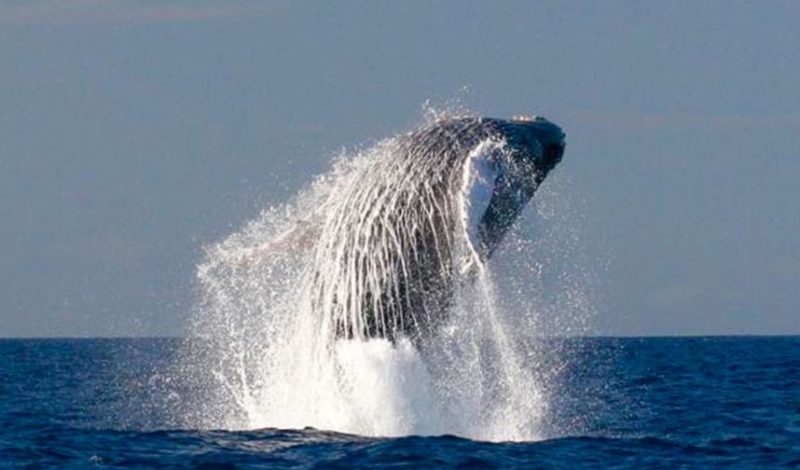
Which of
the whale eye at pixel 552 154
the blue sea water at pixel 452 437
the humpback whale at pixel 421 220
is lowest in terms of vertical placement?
the blue sea water at pixel 452 437

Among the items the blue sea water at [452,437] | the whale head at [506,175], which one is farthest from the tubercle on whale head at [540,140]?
the blue sea water at [452,437]

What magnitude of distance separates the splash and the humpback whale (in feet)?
0.05

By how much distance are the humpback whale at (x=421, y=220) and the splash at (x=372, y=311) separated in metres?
0.01

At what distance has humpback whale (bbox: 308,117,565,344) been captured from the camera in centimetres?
1516

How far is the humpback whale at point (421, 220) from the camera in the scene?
15156 millimetres

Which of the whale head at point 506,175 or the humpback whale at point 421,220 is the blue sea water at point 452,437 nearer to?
the humpback whale at point 421,220

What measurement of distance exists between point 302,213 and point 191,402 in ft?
52.0

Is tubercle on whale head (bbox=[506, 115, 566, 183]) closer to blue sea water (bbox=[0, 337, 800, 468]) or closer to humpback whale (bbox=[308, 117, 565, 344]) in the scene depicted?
humpback whale (bbox=[308, 117, 565, 344])

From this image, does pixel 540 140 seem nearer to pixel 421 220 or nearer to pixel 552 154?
pixel 552 154

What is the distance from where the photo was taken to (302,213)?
54.3 feet

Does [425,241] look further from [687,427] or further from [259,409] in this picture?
[687,427]

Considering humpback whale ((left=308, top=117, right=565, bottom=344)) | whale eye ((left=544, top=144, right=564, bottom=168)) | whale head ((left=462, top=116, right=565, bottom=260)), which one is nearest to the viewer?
whale head ((left=462, top=116, right=565, bottom=260))

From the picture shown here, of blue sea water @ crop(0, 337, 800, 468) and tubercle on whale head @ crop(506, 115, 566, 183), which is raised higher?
tubercle on whale head @ crop(506, 115, 566, 183)

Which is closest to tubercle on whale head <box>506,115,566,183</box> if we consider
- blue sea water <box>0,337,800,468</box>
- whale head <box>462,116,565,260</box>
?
whale head <box>462,116,565,260</box>
